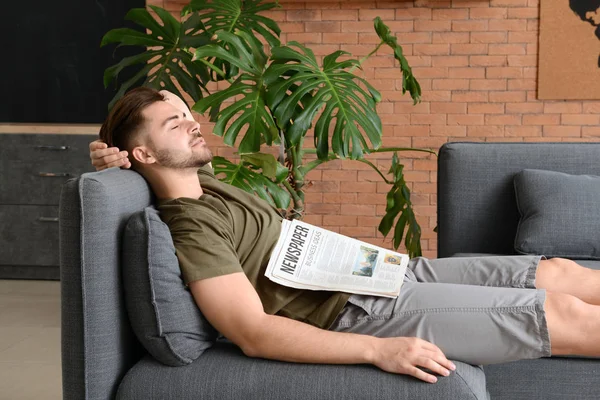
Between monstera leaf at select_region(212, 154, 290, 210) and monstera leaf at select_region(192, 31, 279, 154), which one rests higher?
monstera leaf at select_region(192, 31, 279, 154)

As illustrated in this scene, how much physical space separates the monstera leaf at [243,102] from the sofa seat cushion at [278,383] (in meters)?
1.26

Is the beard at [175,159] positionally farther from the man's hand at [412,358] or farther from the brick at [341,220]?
the brick at [341,220]

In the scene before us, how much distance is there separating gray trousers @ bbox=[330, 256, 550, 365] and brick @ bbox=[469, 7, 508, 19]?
136 inches

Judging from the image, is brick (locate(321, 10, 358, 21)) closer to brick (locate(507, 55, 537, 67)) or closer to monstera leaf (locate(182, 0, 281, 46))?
brick (locate(507, 55, 537, 67))

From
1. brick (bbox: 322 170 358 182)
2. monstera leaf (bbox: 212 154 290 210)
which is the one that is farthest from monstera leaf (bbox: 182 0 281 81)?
brick (bbox: 322 170 358 182)

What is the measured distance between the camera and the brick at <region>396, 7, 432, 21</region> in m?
5.05

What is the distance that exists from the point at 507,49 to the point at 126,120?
3528 millimetres

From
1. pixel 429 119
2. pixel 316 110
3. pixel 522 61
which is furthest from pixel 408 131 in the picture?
pixel 316 110

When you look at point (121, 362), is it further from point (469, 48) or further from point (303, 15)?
point (469, 48)

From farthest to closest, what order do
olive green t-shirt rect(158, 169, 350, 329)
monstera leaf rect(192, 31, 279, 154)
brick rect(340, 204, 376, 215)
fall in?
brick rect(340, 204, 376, 215) < monstera leaf rect(192, 31, 279, 154) < olive green t-shirt rect(158, 169, 350, 329)

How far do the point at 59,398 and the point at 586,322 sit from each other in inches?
76.7

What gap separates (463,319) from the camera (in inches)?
70.8

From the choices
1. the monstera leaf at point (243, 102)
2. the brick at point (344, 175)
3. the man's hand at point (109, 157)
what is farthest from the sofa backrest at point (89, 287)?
the brick at point (344, 175)

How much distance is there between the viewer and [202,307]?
174 cm
